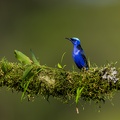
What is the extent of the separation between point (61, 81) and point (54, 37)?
1690 cm

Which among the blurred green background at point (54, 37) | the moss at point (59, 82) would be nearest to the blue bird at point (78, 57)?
the moss at point (59, 82)

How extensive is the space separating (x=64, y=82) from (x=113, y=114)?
34.3ft

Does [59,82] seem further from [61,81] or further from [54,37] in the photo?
[54,37]

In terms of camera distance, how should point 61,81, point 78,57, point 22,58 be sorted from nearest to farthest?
point 61,81, point 22,58, point 78,57

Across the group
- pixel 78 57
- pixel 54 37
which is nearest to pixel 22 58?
pixel 78 57

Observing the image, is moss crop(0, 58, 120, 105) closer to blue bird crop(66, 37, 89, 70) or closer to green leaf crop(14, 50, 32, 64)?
green leaf crop(14, 50, 32, 64)

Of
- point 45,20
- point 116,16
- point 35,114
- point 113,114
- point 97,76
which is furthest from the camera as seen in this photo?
point 45,20

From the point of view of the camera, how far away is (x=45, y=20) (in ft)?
84.2

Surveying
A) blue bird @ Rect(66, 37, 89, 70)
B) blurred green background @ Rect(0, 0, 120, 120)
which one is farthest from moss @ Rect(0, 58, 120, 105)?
blurred green background @ Rect(0, 0, 120, 120)

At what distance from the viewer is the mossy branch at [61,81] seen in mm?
5410

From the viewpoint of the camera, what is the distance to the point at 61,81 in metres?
5.51

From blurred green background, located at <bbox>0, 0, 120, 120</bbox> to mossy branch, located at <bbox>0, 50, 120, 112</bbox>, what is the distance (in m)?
8.90

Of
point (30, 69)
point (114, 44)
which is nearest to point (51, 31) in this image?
point (114, 44)

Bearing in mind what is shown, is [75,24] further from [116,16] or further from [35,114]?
[35,114]
